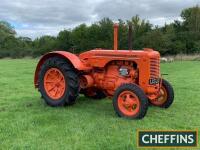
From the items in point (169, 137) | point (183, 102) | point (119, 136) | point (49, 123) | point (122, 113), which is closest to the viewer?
point (169, 137)

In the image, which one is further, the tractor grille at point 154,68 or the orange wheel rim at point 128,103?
the tractor grille at point 154,68

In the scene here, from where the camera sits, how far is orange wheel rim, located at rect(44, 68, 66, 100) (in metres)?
9.33

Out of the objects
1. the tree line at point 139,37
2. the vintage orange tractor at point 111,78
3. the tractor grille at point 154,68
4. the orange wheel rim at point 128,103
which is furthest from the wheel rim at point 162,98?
the tree line at point 139,37

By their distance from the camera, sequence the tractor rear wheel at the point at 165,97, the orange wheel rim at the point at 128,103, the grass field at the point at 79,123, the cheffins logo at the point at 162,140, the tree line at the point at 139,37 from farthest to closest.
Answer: the tree line at the point at 139,37, the tractor rear wheel at the point at 165,97, the orange wheel rim at the point at 128,103, the grass field at the point at 79,123, the cheffins logo at the point at 162,140

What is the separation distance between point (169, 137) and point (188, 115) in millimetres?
2986

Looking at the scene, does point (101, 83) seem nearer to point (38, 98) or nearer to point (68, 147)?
point (38, 98)

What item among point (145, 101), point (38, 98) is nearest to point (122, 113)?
point (145, 101)

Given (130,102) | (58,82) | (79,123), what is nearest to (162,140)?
(79,123)

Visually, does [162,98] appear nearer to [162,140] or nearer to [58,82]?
[58,82]

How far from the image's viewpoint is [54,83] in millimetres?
9469

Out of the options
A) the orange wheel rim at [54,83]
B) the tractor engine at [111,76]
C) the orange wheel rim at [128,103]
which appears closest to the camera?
the orange wheel rim at [128,103]

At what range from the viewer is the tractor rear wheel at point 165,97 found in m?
9.46

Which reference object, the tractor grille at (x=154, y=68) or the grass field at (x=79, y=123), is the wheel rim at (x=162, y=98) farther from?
the tractor grille at (x=154, y=68)

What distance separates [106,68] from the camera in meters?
9.16
